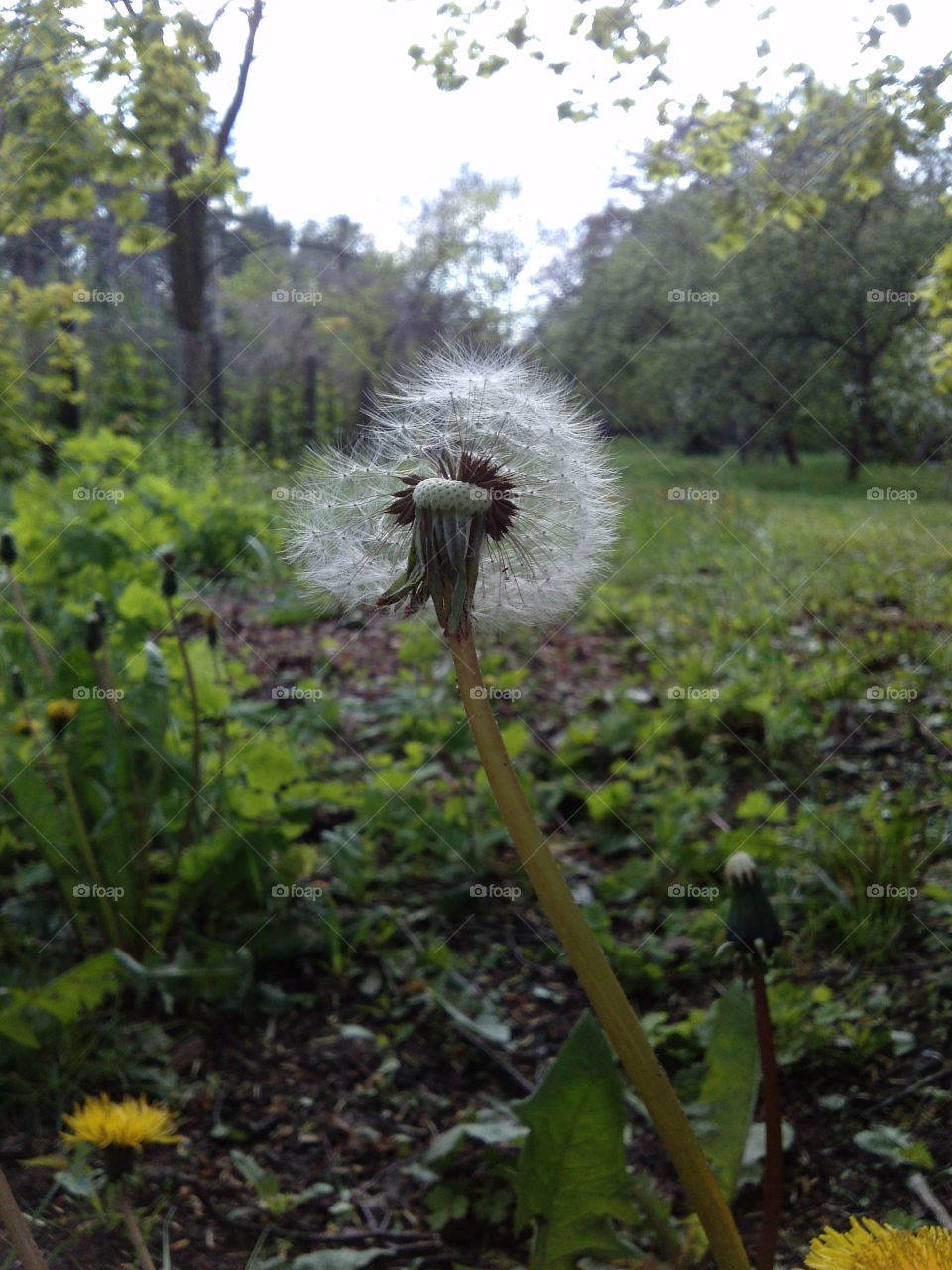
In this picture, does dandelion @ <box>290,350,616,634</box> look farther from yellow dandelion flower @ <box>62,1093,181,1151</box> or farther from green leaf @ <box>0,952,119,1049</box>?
green leaf @ <box>0,952,119,1049</box>

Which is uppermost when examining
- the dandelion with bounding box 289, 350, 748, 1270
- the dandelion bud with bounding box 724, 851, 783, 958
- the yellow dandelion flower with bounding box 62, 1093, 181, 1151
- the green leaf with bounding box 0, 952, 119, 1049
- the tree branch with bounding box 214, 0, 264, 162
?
the tree branch with bounding box 214, 0, 264, 162

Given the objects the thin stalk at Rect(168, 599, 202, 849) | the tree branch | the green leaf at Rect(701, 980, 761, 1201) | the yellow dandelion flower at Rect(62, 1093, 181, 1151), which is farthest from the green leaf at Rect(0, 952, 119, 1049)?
the tree branch

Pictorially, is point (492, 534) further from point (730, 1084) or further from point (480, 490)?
point (730, 1084)

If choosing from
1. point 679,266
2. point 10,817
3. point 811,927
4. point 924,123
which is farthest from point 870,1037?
point 679,266

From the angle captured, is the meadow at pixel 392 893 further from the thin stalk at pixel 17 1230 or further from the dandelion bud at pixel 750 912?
the thin stalk at pixel 17 1230

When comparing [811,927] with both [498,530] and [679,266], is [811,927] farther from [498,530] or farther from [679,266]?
[679,266]

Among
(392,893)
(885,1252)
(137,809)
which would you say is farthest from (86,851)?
(885,1252)
